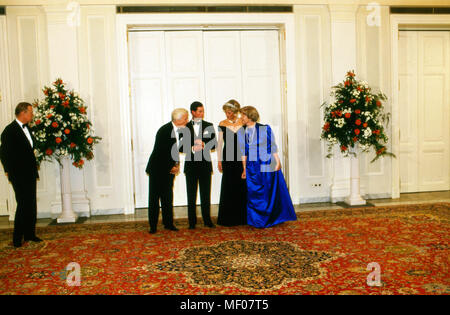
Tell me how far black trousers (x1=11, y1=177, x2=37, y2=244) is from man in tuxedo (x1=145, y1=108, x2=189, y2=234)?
56.4 inches

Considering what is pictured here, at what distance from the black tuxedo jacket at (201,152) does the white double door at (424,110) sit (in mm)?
4203

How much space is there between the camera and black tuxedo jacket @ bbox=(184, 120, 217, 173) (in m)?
5.63

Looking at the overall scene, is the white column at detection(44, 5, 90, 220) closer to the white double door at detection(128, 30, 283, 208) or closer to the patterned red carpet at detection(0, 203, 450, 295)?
the white double door at detection(128, 30, 283, 208)

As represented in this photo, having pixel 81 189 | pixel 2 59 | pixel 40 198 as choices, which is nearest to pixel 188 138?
pixel 81 189

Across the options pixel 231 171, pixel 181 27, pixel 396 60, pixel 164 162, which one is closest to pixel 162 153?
pixel 164 162

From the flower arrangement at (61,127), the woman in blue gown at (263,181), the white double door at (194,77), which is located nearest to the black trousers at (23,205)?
the flower arrangement at (61,127)

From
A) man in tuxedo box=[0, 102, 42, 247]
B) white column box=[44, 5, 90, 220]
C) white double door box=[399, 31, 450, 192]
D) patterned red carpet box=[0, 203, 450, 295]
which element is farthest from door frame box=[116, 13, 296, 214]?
white double door box=[399, 31, 450, 192]

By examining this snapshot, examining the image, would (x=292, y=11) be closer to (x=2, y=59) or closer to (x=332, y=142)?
(x=332, y=142)

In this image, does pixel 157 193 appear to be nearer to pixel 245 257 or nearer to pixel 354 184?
pixel 245 257

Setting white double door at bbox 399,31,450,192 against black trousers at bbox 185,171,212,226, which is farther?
white double door at bbox 399,31,450,192

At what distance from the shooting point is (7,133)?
16.6ft

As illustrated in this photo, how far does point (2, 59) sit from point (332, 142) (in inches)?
218

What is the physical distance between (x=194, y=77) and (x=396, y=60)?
3628 millimetres

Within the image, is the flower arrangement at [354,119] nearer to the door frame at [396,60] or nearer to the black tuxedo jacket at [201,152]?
the door frame at [396,60]
